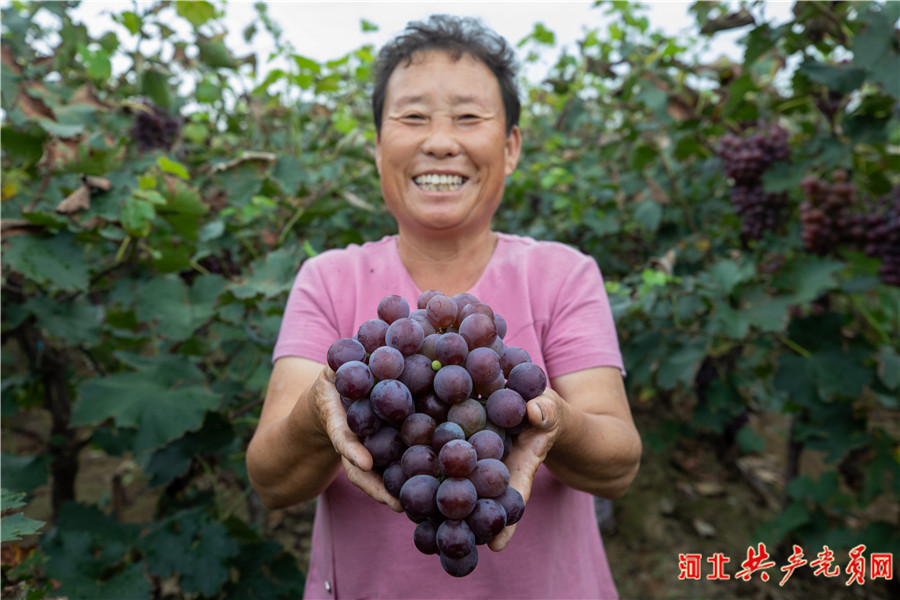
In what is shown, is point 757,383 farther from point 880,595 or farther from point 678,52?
point 678,52

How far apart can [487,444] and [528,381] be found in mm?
118

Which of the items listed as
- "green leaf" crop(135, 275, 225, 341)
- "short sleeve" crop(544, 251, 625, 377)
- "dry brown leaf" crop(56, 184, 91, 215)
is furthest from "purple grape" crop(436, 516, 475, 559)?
"dry brown leaf" crop(56, 184, 91, 215)

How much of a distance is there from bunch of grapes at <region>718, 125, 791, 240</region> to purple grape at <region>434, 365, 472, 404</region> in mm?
2145

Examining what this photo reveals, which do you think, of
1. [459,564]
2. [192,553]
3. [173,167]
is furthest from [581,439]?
[173,167]

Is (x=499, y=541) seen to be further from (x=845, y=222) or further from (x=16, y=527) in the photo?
(x=845, y=222)

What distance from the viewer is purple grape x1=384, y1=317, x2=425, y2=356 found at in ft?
2.71

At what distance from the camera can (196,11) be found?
2.31 m

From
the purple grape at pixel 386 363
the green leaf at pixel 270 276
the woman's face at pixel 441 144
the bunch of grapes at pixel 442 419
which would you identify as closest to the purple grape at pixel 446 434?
the bunch of grapes at pixel 442 419

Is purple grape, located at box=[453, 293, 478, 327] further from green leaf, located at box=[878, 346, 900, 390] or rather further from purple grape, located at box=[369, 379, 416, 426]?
green leaf, located at box=[878, 346, 900, 390]

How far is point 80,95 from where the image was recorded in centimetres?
208

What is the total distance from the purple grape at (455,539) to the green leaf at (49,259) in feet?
4.56

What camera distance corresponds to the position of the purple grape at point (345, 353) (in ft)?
2.77

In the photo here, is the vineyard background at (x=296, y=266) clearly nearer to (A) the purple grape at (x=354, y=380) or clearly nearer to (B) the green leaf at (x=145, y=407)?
(B) the green leaf at (x=145, y=407)

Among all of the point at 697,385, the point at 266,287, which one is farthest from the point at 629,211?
the point at 266,287
